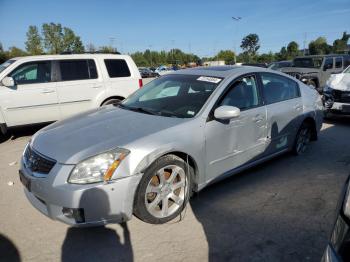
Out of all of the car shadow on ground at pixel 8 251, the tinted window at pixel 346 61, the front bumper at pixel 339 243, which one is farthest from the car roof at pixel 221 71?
the tinted window at pixel 346 61

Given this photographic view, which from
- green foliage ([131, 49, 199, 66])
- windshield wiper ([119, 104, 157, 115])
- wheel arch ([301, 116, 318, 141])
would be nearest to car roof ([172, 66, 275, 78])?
windshield wiper ([119, 104, 157, 115])

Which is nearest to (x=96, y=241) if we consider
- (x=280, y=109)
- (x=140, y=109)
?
(x=140, y=109)

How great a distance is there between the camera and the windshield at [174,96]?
3.64 m

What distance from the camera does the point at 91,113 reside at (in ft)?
13.4

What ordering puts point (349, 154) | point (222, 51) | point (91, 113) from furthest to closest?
point (222, 51) < point (349, 154) < point (91, 113)

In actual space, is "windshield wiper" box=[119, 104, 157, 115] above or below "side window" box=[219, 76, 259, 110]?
below

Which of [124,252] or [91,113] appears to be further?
[91,113]

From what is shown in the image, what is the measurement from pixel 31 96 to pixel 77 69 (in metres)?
1.20

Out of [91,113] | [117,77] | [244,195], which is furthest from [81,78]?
[244,195]

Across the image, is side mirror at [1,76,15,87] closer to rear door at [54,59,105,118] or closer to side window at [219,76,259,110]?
rear door at [54,59,105,118]

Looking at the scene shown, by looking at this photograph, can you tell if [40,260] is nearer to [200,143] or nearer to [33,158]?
[33,158]

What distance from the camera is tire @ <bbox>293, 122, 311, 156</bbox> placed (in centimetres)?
511

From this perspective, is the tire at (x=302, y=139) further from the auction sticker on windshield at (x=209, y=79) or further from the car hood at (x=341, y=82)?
the car hood at (x=341, y=82)

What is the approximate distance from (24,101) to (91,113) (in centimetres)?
299
